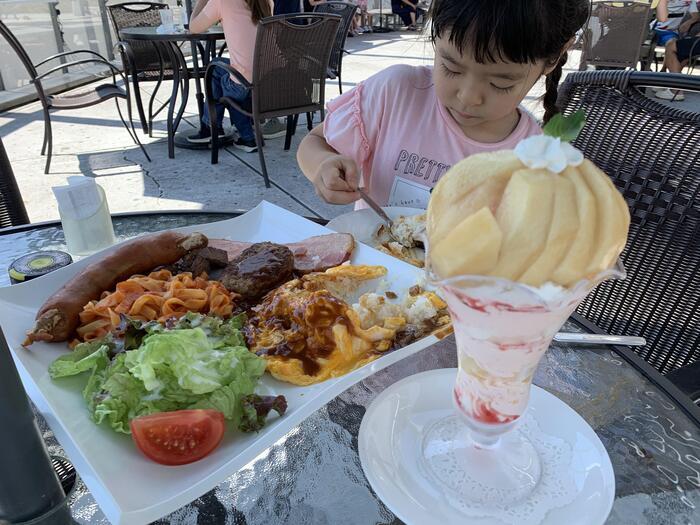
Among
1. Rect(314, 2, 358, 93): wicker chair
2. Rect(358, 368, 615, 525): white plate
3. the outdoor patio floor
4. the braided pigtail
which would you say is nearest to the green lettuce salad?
Rect(358, 368, 615, 525): white plate

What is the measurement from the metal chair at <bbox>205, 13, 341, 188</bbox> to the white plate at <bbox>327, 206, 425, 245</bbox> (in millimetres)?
2902

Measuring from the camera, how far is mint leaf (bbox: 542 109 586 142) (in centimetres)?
61

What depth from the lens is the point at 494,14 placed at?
143 cm

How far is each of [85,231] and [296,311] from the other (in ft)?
2.65

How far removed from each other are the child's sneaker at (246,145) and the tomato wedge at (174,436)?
4.80 metres

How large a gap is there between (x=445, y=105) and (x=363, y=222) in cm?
54

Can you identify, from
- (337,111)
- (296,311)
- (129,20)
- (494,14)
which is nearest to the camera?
(296,311)

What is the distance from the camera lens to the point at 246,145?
18.2 feet

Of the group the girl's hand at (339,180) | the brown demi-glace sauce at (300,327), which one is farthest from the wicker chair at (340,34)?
the brown demi-glace sauce at (300,327)

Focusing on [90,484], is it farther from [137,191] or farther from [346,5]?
[346,5]

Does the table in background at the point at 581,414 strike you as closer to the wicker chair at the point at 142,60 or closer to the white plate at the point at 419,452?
the white plate at the point at 419,452

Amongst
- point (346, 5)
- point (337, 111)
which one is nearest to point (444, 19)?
point (337, 111)

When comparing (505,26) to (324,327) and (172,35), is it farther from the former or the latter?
(172,35)

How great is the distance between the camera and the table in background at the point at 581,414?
861 millimetres
